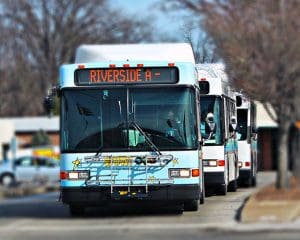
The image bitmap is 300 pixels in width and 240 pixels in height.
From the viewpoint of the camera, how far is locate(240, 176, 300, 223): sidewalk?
6.29m

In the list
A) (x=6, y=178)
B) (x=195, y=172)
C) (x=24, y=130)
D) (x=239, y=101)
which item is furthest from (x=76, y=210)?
(x=24, y=130)

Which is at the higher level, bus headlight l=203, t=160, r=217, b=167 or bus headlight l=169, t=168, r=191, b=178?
bus headlight l=203, t=160, r=217, b=167

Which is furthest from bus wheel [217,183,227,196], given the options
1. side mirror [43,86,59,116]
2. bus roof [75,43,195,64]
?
side mirror [43,86,59,116]

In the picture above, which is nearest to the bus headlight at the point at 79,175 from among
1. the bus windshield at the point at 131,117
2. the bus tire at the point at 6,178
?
the bus windshield at the point at 131,117

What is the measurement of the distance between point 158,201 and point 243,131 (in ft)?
5.51

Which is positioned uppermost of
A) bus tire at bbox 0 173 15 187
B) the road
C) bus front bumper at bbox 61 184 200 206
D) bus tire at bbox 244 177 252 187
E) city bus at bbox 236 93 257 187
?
city bus at bbox 236 93 257 187

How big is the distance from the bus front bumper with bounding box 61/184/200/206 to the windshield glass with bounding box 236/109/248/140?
2.45ft

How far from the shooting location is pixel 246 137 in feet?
19.4

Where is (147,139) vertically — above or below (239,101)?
below

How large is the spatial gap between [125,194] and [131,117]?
0.68 metres

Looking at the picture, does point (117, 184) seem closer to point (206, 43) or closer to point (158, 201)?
point (158, 201)

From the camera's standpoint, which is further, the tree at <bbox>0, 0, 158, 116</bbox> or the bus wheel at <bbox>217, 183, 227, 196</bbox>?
the tree at <bbox>0, 0, 158, 116</bbox>

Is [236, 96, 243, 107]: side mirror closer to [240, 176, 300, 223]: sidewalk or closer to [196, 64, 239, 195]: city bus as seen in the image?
[196, 64, 239, 195]: city bus

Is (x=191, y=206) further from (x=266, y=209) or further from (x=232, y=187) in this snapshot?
(x=266, y=209)
